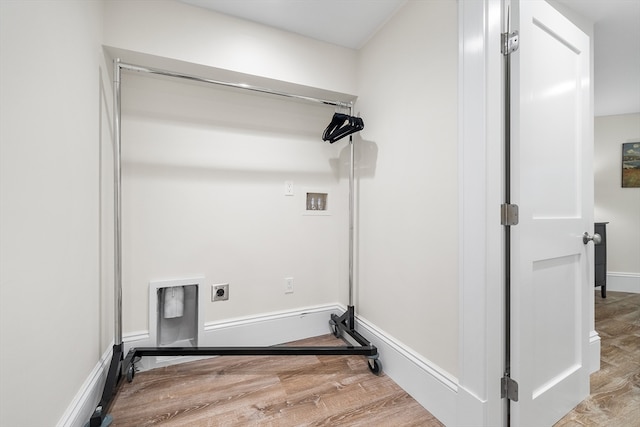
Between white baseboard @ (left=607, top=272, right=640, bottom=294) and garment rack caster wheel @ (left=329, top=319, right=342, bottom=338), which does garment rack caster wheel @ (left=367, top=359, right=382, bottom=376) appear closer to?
garment rack caster wheel @ (left=329, top=319, right=342, bottom=338)

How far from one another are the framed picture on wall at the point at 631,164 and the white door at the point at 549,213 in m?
3.06

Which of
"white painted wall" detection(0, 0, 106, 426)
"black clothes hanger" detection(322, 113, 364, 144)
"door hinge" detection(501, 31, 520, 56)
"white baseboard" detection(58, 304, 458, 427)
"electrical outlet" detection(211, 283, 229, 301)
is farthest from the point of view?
"electrical outlet" detection(211, 283, 229, 301)

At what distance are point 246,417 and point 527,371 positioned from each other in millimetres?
1278

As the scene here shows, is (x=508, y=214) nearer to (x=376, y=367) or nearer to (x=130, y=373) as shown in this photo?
(x=376, y=367)

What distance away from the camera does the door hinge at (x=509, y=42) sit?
43.5 inches

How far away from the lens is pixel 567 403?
1.36m

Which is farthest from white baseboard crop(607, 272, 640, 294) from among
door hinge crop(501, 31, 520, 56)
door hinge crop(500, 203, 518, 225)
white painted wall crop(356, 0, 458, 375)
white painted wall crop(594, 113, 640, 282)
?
door hinge crop(501, 31, 520, 56)

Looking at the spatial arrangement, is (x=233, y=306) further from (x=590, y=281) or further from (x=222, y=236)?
(x=590, y=281)

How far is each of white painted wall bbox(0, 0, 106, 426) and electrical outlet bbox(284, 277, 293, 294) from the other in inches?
45.1

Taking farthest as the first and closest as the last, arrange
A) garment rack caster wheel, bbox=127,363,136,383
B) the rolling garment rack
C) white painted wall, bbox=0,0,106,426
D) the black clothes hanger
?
the black clothes hanger, garment rack caster wheel, bbox=127,363,136,383, the rolling garment rack, white painted wall, bbox=0,0,106,426

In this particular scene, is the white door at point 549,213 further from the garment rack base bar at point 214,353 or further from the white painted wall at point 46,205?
the white painted wall at point 46,205

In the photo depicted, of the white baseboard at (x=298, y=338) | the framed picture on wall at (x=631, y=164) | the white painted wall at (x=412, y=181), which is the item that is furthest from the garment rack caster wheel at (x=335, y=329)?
the framed picture on wall at (x=631, y=164)

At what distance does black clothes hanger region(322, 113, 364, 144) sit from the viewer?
182 cm

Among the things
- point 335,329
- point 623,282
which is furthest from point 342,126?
point 623,282
